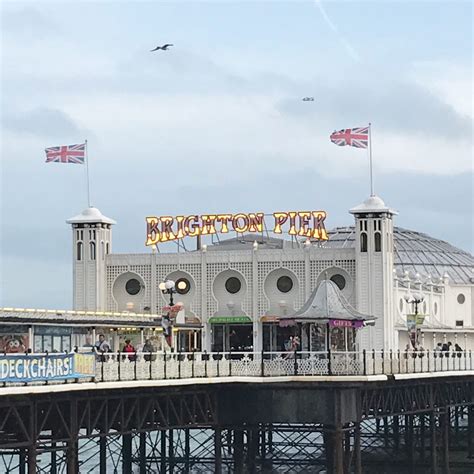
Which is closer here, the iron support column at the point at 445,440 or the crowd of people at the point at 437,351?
the crowd of people at the point at 437,351

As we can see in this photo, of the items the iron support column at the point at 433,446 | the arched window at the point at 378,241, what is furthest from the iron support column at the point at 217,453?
the arched window at the point at 378,241

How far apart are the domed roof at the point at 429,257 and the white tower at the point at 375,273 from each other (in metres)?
48.7

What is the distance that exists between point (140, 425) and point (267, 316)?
2516 cm

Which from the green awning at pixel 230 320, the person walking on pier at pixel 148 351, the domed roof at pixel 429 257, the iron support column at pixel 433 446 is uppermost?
the domed roof at pixel 429 257

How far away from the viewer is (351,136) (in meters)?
84.5

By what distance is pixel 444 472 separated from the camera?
275ft

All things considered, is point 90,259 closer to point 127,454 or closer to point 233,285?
point 233,285

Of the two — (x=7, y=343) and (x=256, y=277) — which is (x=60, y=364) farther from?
(x=256, y=277)

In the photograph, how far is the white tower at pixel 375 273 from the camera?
82.1 m

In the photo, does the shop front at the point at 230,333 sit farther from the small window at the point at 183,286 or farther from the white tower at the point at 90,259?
the white tower at the point at 90,259

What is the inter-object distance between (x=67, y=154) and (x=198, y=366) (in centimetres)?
2230

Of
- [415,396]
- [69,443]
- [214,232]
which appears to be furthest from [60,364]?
[214,232]

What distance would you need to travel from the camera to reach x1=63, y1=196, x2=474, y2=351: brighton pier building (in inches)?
3250

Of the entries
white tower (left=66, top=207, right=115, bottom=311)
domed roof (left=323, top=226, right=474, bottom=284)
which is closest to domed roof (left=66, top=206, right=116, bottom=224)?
white tower (left=66, top=207, right=115, bottom=311)
